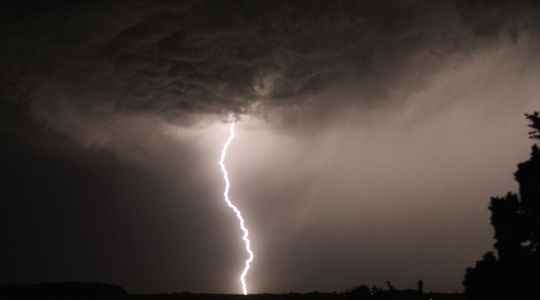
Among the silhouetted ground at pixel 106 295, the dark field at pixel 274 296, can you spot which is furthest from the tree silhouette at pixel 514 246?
the dark field at pixel 274 296

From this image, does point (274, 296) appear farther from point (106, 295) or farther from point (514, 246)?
point (514, 246)

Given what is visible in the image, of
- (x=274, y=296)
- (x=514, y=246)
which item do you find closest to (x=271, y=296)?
(x=274, y=296)

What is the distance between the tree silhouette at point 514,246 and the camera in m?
12.7

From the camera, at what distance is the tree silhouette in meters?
12.7

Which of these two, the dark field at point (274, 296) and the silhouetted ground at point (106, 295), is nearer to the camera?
the dark field at point (274, 296)

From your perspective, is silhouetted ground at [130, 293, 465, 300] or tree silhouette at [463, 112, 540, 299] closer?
tree silhouette at [463, 112, 540, 299]

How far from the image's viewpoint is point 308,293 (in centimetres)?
3503

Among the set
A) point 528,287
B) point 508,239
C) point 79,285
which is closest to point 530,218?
point 508,239

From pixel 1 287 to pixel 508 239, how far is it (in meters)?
35.2

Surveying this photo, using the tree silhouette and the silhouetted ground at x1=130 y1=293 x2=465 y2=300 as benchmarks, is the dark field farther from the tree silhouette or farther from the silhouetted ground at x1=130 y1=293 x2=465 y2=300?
the tree silhouette

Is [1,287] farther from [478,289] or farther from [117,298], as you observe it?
[478,289]

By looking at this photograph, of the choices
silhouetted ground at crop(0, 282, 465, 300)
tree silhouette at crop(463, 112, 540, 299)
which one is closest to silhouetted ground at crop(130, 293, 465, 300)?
silhouetted ground at crop(0, 282, 465, 300)

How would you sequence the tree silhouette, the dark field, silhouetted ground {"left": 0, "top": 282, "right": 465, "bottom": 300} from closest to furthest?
the tree silhouette
the dark field
silhouetted ground {"left": 0, "top": 282, "right": 465, "bottom": 300}

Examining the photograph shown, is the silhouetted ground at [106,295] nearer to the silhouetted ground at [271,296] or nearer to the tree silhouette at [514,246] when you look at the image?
the silhouetted ground at [271,296]
